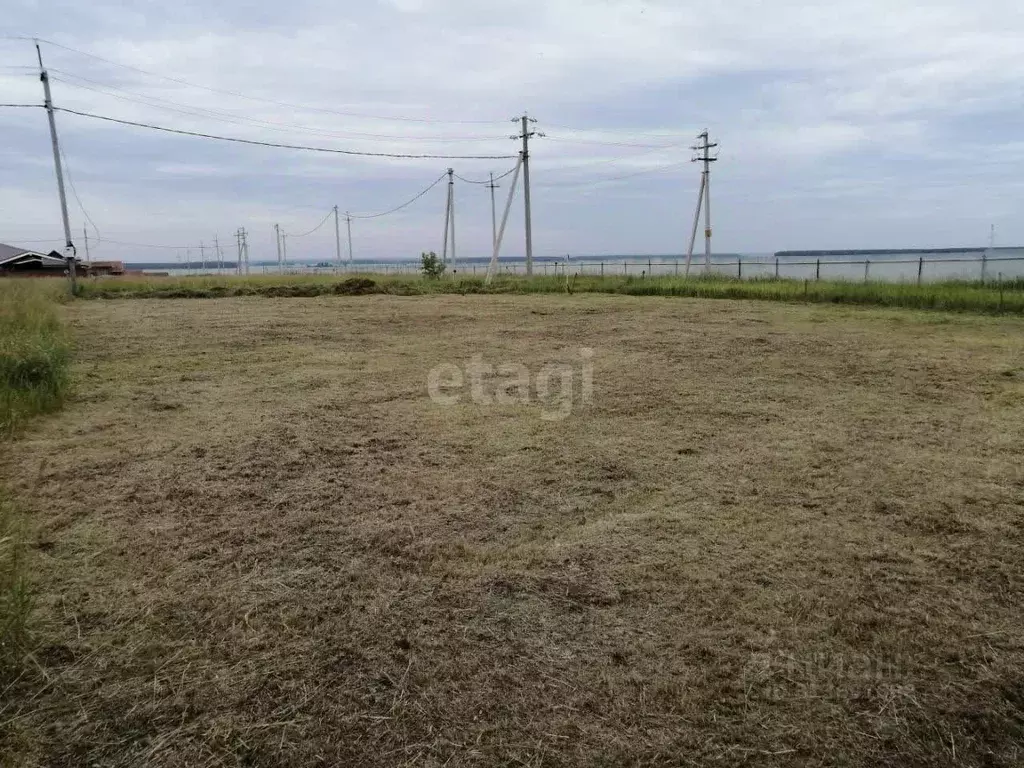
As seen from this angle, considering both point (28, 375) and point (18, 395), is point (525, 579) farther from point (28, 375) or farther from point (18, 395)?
point (28, 375)

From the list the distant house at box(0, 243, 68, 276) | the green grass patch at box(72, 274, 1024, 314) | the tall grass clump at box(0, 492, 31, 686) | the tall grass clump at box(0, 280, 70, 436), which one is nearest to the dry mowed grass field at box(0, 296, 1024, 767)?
the tall grass clump at box(0, 492, 31, 686)

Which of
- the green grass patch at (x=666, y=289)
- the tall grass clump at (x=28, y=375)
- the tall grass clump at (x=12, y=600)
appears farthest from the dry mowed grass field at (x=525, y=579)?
the green grass patch at (x=666, y=289)

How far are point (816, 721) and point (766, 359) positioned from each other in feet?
15.7

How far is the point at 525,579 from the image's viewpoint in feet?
6.86

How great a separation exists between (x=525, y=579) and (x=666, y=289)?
1257cm

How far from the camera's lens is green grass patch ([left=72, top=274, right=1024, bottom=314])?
10.3 meters

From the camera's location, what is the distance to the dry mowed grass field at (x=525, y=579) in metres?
1.43

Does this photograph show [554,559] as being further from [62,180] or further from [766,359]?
[62,180]

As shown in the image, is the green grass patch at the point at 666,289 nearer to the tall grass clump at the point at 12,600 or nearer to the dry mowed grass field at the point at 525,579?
the dry mowed grass field at the point at 525,579

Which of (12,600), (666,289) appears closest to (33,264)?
(666,289)

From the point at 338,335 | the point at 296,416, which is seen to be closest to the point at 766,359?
the point at 296,416

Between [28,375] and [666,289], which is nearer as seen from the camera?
[28,375]

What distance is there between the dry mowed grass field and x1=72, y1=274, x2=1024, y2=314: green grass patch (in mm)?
6441

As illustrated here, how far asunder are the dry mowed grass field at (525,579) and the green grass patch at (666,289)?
6.44 meters
